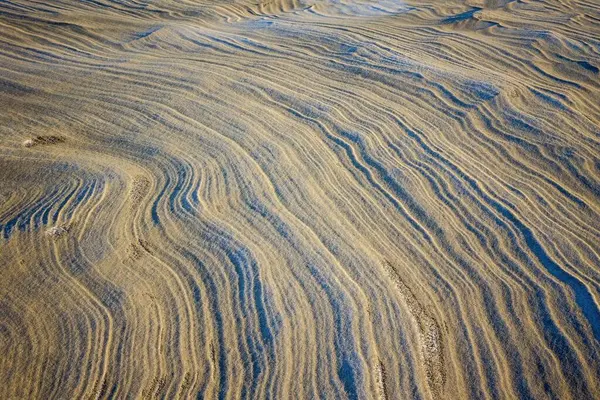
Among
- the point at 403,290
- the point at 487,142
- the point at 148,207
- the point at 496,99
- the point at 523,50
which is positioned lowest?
the point at 403,290

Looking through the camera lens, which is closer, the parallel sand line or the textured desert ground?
the parallel sand line

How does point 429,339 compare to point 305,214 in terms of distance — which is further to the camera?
point 305,214

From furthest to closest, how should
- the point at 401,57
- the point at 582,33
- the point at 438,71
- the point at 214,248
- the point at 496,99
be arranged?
the point at 582,33
the point at 401,57
the point at 438,71
the point at 496,99
the point at 214,248

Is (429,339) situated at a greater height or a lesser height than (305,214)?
lesser

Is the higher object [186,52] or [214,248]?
[186,52]

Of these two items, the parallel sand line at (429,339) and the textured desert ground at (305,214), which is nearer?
the parallel sand line at (429,339)

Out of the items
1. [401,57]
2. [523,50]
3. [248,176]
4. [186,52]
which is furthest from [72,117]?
[523,50]

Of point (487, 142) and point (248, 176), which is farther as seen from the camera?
point (487, 142)

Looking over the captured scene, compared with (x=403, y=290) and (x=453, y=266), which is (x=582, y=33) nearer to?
(x=453, y=266)
